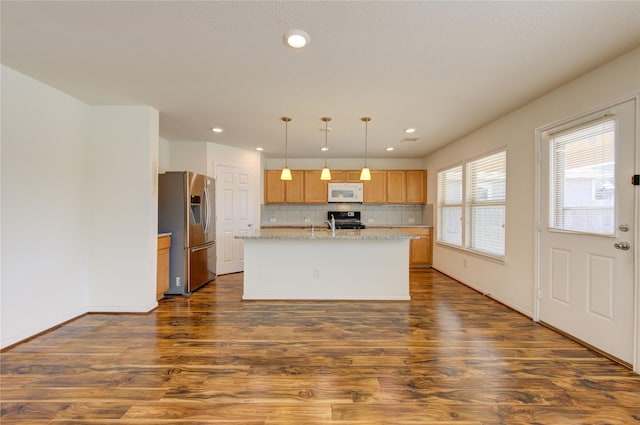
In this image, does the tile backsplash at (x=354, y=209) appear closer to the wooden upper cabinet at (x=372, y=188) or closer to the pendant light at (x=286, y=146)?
the wooden upper cabinet at (x=372, y=188)

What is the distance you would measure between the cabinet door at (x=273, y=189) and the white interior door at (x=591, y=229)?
4606 millimetres

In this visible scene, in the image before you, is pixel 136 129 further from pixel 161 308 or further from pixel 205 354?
pixel 205 354

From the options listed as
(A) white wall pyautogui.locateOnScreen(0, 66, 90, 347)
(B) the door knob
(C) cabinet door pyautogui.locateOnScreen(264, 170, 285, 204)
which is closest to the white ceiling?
(A) white wall pyautogui.locateOnScreen(0, 66, 90, 347)

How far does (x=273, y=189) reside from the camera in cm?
629

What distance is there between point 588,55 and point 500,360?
2.51 metres

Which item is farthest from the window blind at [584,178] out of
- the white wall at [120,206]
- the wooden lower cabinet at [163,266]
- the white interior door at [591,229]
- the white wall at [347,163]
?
the wooden lower cabinet at [163,266]

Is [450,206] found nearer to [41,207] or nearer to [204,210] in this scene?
[204,210]

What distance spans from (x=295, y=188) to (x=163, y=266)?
3.19m

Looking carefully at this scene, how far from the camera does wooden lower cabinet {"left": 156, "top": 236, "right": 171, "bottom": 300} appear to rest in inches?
148

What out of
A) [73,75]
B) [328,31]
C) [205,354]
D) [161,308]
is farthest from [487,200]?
[73,75]

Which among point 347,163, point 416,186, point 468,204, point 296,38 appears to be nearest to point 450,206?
point 468,204

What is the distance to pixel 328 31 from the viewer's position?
1.91 meters

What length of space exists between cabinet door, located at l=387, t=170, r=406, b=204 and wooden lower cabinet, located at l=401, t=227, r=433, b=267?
78 centimetres

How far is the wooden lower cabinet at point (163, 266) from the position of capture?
148 inches
